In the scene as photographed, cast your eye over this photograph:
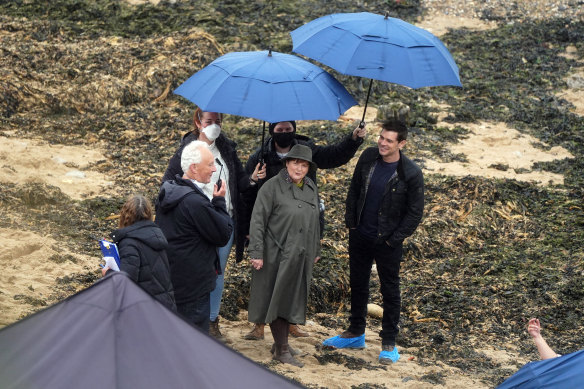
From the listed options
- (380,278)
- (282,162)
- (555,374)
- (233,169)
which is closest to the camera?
(555,374)

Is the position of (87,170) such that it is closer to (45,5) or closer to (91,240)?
(91,240)

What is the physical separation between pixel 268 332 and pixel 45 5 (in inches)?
427

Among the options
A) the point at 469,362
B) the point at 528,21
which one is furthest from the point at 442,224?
the point at 528,21

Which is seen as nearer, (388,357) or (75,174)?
(388,357)

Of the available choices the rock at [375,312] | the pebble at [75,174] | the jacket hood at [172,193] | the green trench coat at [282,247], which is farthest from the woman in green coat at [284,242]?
the pebble at [75,174]

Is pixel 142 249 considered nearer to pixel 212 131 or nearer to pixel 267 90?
pixel 212 131

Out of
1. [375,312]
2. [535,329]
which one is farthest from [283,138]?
[375,312]

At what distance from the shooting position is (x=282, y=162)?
590 centimetres

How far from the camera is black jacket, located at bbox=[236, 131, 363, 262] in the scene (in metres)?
5.92

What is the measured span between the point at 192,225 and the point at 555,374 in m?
2.34

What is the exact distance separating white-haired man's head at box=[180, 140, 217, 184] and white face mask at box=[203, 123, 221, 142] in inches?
25.5

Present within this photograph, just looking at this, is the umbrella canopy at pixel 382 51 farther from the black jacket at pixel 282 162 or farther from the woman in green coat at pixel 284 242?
the woman in green coat at pixel 284 242

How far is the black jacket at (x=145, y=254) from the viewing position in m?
4.33

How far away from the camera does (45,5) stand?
49.5ft
